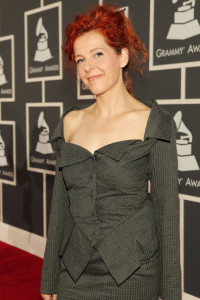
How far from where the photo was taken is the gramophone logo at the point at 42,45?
11.2 feet

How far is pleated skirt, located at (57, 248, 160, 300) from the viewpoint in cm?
131

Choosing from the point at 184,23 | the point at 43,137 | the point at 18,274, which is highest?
the point at 184,23

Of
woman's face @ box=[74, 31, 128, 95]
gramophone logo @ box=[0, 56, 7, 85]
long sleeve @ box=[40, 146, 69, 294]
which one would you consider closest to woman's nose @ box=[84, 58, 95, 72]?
woman's face @ box=[74, 31, 128, 95]

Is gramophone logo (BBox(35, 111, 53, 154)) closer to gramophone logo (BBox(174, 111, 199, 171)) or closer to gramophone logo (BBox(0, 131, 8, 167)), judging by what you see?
gramophone logo (BBox(0, 131, 8, 167))

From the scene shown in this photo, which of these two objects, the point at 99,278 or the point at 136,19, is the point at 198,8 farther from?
the point at 99,278

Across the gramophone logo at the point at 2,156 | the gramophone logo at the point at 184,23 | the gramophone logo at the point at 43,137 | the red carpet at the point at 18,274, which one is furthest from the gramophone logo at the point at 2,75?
the gramophone logo at the point at 184,23

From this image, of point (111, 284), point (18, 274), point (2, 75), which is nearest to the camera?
point (111, 284)

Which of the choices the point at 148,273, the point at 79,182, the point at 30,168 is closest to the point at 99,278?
the point at 148,273

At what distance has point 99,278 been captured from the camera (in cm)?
133

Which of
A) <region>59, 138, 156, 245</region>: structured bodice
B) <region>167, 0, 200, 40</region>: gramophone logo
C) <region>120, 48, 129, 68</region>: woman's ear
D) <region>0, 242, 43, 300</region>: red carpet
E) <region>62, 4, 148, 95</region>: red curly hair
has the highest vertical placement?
<region>167, 0, 200, 40</region>: gramophone logo

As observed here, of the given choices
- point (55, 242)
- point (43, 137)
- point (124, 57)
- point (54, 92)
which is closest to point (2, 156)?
point (43, 137)

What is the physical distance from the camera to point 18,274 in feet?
10.6

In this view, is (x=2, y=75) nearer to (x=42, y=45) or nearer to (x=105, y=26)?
(x=42, y=45)

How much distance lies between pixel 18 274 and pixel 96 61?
2413 mm
